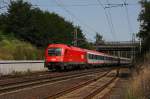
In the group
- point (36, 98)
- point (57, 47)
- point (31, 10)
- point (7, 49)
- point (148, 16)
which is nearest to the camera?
point (36, 98)

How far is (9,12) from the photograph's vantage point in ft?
237

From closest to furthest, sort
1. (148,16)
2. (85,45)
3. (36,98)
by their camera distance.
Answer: (36,98) < (148,16) < (85,45)

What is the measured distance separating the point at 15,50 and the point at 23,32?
13.9 m

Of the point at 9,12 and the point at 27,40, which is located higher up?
the point at 9,12

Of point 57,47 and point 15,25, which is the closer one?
point 57,47

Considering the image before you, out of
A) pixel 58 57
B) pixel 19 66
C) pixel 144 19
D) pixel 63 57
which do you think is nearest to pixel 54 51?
pixel 58 57

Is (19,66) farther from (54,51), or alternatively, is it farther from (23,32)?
(23,32)

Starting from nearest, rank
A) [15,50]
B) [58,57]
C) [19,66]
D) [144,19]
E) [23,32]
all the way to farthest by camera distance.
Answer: [19,66] → [58,57] → [15,50] → [144,19] → [23,32]

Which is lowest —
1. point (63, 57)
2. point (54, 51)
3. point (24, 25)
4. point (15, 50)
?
point (63, 57)

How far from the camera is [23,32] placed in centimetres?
7188

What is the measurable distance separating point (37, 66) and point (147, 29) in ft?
73.3

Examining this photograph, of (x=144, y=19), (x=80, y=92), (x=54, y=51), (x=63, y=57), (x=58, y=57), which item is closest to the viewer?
(x=80, y=92)

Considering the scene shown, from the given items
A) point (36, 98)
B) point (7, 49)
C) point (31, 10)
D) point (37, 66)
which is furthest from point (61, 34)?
point (36, 98)

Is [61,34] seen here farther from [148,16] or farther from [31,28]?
[148,16]
